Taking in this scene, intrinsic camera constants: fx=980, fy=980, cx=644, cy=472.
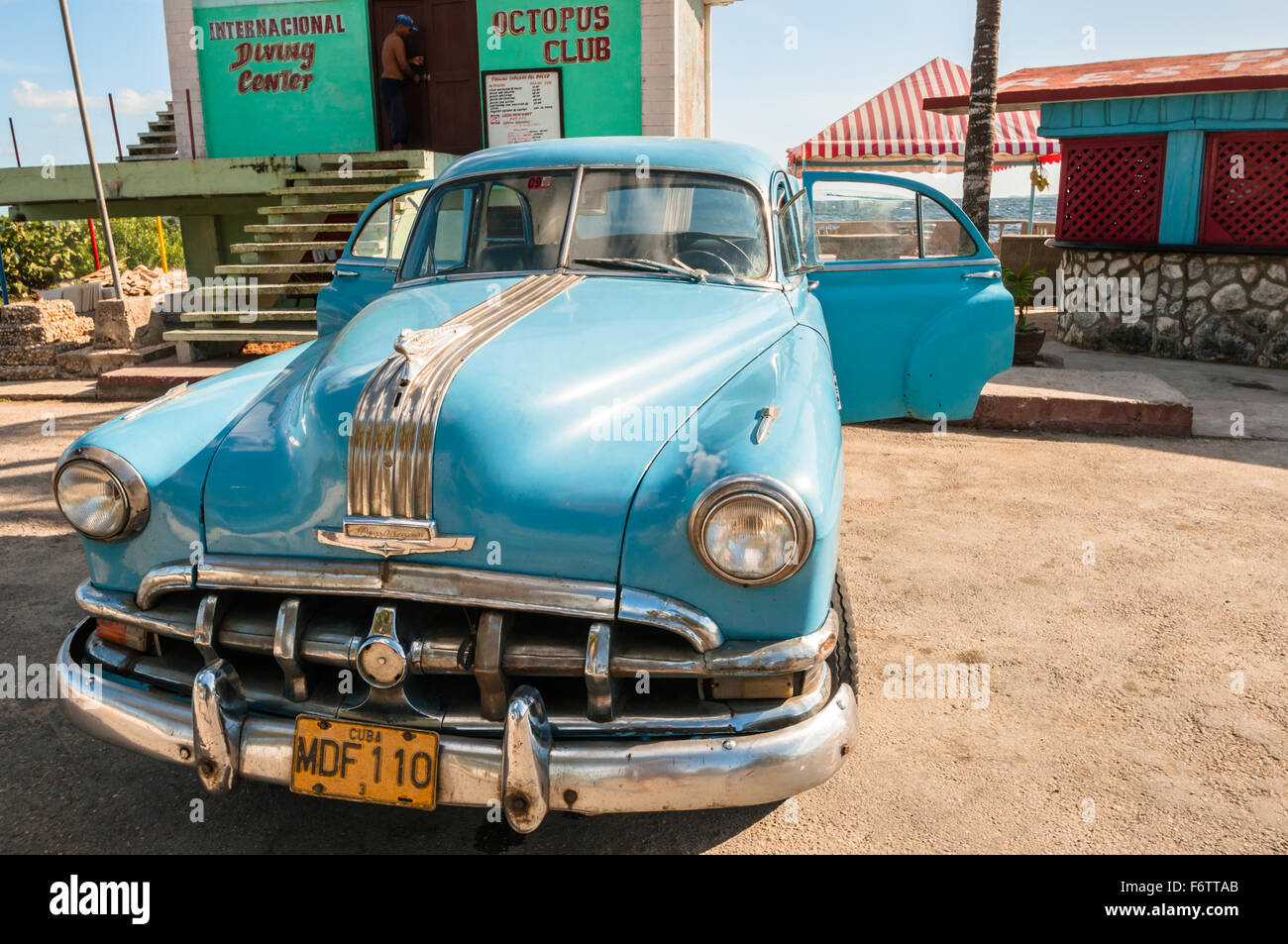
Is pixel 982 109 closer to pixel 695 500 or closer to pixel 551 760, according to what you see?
pixel 695 500

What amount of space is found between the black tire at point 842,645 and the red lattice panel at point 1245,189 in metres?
9.40

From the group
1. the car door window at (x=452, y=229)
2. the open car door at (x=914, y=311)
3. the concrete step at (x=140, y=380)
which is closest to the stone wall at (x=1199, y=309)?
the open car door at (x=914, y=311)

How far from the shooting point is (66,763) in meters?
3.00

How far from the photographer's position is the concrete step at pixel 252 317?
9.74m

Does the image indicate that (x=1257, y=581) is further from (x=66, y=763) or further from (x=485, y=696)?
(x=66, y=763)

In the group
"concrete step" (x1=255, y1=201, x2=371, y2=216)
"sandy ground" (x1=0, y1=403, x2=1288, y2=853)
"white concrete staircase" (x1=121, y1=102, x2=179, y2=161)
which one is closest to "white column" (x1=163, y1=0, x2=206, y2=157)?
"white concrete staircase" (x1=121, y1=102, x2=179, y2=161)

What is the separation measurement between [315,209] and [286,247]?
0.53m

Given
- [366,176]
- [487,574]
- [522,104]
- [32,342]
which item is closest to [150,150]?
[32,342]

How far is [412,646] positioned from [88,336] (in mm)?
10797

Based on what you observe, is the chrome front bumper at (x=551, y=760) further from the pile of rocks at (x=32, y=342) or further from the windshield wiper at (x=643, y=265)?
the pile of rocks at (x=32, y=342)

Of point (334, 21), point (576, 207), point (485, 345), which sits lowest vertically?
point (485, 345)

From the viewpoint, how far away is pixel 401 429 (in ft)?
7.71

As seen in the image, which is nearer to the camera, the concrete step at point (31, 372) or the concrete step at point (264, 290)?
the concrete step at point (264, 290)
